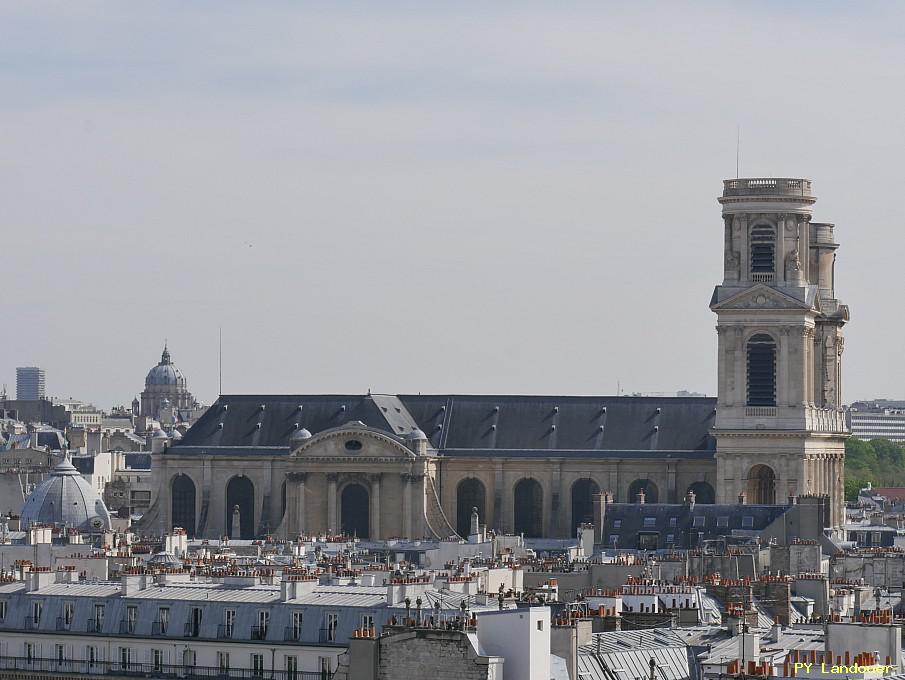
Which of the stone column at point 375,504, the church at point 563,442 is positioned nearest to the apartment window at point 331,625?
the church at point 563,442

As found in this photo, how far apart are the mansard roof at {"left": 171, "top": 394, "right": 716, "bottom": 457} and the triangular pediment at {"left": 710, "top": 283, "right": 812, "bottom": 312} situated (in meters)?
8.54

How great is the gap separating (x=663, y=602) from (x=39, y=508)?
291 ft

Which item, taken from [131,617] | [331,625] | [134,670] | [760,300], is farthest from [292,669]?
[760,300]

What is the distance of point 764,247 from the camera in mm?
151000

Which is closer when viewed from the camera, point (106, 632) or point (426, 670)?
point (426, 670)

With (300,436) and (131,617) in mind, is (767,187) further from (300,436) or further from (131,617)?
(131,617)

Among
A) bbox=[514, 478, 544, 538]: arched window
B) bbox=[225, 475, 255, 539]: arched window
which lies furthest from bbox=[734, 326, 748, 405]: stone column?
bbox=[225, 475, 255, 539]: arched window

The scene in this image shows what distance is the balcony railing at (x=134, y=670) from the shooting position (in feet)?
215

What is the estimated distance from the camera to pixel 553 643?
177 ft

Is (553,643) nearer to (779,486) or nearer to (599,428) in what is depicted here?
(779,486)

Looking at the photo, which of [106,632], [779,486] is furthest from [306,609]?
[779,486]

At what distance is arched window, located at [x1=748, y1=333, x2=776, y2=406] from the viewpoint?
15162 cm

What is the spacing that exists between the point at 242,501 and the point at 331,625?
98554mm

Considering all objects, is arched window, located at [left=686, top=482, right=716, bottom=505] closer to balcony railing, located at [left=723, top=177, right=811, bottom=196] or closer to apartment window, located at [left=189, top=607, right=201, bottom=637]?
balcony railing, located at [left=723, top=177, right=811, bottom=196]
